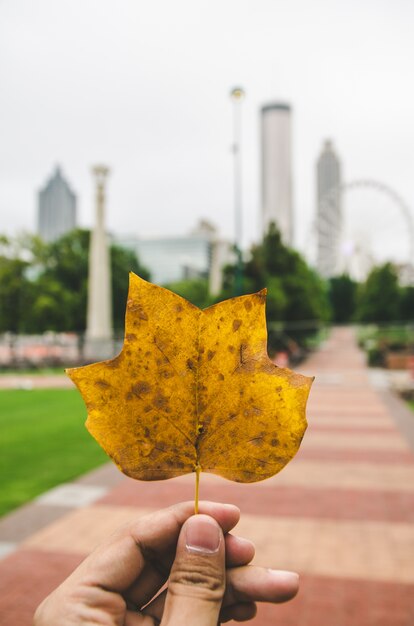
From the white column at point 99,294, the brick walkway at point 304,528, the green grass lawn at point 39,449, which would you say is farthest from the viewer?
the white column at point 99,294

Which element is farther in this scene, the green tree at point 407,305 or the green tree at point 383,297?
the green tree at point 407,305

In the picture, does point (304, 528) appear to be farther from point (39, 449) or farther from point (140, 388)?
point (39, 449)

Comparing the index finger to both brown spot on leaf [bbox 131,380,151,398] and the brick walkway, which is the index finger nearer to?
brown spot on leaf [bbox 131,380,151,398]

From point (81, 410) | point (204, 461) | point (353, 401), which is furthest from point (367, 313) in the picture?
point (204, 461)

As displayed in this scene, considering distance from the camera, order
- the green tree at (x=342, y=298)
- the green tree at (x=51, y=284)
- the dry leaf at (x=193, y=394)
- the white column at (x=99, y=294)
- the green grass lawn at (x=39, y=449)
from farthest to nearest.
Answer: the green tree at (x=342, y=298), the green tree at (x=51, y=284), the white column at (x=99, y=294), the green grass lawn at (x=39, y=449), the dry leaf at (x=193, y=394)

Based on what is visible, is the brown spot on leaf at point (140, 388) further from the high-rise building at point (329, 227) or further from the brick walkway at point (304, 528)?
→ the high-rise building at point (329, 227)

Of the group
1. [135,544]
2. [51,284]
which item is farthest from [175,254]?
[135,544]

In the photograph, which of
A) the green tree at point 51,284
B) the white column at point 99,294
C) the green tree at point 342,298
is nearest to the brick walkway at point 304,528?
the white column at point 99,294
